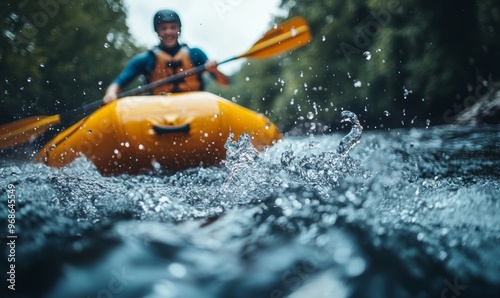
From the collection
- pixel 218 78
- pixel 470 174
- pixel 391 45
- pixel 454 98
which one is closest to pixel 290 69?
pixel 391 45

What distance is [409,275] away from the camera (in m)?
1.18

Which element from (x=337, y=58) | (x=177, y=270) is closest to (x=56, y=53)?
(x=337, y=58)

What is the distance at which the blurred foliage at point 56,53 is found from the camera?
1015cm

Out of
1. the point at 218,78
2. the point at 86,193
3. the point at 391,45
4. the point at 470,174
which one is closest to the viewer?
the point at 86,193

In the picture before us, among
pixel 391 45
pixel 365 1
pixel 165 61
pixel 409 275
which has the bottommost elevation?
pixel 409 275

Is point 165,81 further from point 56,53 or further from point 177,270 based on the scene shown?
point 56,53

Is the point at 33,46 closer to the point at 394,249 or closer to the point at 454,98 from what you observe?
the point at 454,98

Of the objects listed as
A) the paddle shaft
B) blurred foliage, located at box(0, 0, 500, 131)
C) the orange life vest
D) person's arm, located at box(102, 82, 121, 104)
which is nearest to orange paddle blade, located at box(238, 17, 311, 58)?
the paddle shaft

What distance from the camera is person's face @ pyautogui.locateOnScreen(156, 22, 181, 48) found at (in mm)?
4027

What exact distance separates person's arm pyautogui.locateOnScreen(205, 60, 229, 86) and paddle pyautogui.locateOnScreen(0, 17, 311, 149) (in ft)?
0.19

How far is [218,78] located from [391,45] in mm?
7313

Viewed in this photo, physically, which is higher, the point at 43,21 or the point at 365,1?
the point at 43,21

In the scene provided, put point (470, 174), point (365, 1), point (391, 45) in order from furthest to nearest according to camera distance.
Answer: point (365, 1), point (391, 45), point (470, 174)

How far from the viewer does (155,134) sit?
2.79 metres
